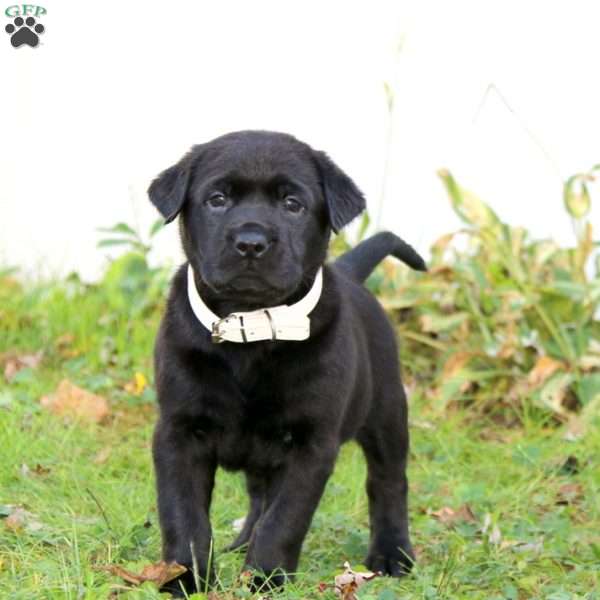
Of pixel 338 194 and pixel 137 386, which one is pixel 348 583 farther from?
pixel 137 386

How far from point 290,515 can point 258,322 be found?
1.67ft

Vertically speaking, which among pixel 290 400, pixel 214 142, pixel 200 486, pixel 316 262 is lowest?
pixel 200 486

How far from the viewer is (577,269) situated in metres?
5.89

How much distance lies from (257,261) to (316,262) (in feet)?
1.02

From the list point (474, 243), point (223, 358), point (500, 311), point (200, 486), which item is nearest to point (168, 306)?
point (223, 358)

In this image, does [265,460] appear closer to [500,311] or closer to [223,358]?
[223,358]

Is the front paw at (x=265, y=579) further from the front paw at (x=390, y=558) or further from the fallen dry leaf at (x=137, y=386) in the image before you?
the fallen dry leaf at (x=137, y=386)

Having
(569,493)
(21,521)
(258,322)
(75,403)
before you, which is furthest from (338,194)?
(75,403)

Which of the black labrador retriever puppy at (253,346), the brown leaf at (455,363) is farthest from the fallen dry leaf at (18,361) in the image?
the black labrador retriever puppy at (253,346)

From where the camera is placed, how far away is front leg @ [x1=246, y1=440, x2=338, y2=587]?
332cm

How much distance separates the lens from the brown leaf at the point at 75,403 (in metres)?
5.23

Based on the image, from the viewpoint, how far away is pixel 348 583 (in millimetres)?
3352

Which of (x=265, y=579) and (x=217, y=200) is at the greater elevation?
(x=217, y=200)

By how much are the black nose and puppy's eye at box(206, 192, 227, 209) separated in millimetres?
191
